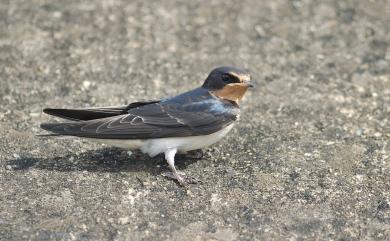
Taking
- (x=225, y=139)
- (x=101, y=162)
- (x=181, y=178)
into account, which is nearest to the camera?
(x=181, y=178)

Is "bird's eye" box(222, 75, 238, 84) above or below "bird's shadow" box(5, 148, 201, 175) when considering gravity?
above

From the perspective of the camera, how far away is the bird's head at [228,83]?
5156 mm

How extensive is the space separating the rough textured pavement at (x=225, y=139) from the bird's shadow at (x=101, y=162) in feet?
0.05

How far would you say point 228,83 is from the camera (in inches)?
205

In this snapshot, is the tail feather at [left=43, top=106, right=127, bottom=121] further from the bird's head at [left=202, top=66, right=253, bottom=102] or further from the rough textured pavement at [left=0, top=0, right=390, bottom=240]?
the bird's head at [left=202, top=66, right=253, bottom=102]

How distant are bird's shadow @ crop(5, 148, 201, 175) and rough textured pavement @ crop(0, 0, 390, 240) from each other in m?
0.02

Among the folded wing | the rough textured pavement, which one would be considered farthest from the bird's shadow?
the folded wing

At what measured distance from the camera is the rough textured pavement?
4539 millimetres

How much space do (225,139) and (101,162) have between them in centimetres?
112

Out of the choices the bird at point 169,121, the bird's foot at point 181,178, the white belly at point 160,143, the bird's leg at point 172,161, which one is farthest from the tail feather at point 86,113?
the bird's foot at point 181,178

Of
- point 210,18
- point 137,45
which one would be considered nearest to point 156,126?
point 137,45

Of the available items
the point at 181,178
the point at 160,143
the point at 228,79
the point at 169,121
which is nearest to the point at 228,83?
the point at 228,79

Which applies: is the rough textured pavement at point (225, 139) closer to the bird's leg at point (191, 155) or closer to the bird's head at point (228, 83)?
the bird's leg at point (191, 155)

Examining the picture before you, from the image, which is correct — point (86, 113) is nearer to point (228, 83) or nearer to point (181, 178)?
point (181, 178)
